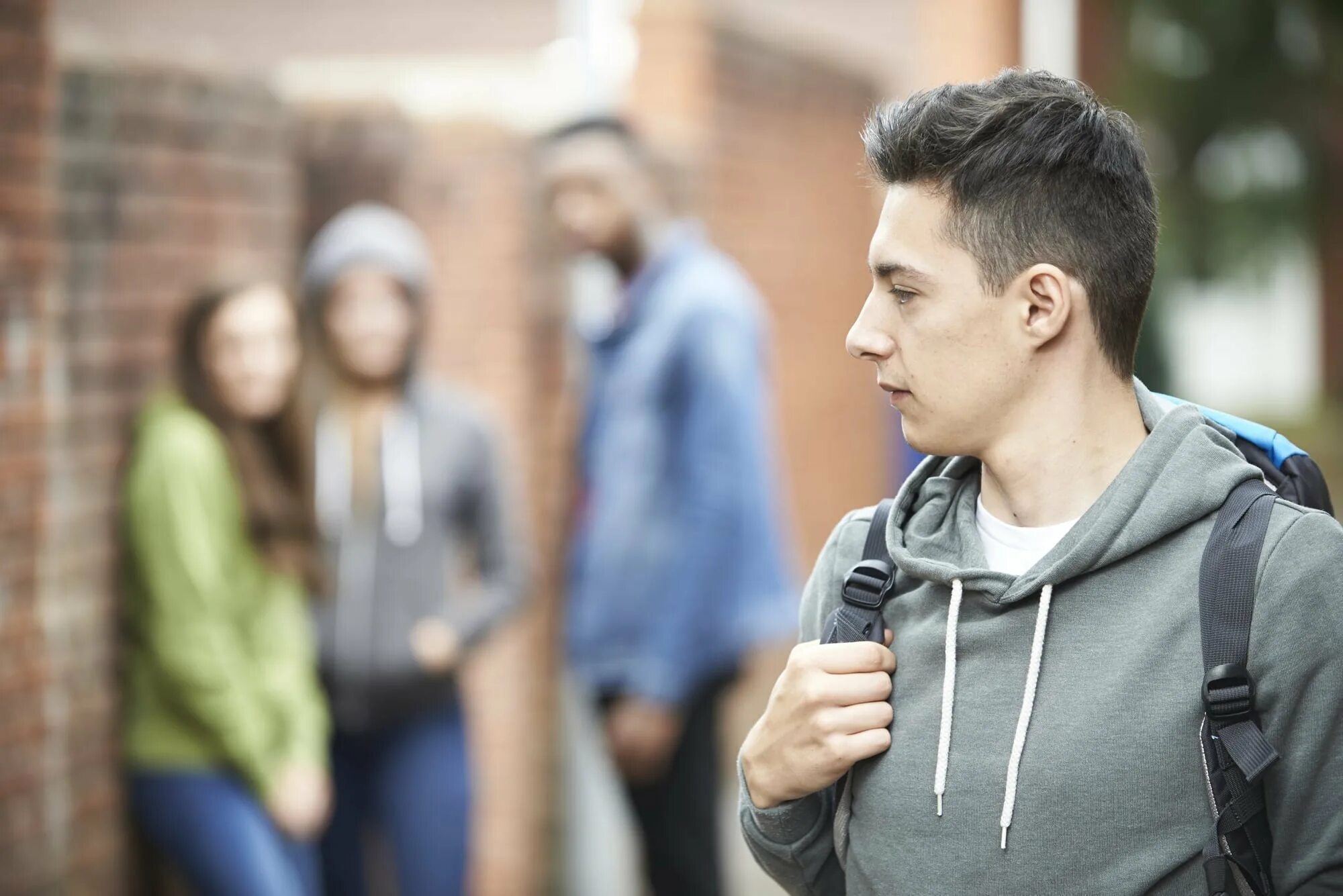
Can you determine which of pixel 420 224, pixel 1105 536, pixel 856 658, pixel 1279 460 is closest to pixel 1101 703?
pixel 1105 536

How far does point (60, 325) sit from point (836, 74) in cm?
587

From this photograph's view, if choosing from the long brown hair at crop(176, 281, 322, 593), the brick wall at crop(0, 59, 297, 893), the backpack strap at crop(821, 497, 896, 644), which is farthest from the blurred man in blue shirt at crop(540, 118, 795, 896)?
the backpack strap at crop(821, 497, 896, 644)

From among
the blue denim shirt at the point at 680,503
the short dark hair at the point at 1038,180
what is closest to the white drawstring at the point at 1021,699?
the short dark hair at the point at 1038,180

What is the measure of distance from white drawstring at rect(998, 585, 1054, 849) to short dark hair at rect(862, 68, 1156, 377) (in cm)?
34

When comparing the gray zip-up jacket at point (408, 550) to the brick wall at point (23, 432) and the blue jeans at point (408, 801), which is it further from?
the brick wall at point (23, 432)

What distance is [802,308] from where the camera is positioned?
27.3 ft

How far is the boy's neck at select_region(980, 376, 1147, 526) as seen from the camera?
1908 mm

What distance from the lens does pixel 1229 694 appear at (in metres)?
1.67

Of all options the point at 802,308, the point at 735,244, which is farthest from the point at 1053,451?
the point at 802,308

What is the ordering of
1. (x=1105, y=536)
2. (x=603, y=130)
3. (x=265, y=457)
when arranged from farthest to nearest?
(x=603, y=130) → (x=265, y=457) → (x=1105, y=536)

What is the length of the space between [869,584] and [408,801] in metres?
2.74

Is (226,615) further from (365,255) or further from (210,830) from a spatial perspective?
(365,255)

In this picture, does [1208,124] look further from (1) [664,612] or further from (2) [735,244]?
(1) [664,612]

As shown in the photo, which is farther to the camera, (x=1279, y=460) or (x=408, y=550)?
(x=408, y=550)
